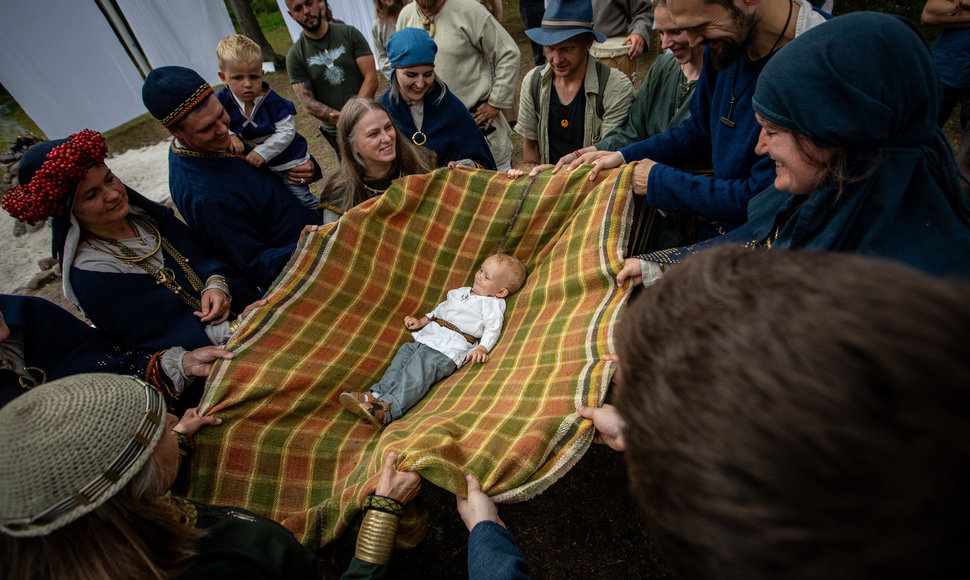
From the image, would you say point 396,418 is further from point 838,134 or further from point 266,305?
point 838,134

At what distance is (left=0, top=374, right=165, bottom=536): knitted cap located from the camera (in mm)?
898

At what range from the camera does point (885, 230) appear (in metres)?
1.36

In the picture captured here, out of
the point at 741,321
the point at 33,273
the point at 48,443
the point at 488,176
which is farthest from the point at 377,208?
the point at 33,273

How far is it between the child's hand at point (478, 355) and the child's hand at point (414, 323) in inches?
16.0

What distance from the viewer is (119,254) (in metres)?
2.31

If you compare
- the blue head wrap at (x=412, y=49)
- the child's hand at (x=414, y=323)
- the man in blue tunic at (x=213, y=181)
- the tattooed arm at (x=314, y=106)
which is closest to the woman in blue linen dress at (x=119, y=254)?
the man in blue tunic at (x=213, y=181)

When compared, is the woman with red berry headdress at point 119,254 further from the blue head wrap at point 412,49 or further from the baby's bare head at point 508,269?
the blue head wrap at point 412,49

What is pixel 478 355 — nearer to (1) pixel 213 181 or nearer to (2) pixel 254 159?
(1) pixel 213 181

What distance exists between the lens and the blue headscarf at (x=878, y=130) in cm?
124

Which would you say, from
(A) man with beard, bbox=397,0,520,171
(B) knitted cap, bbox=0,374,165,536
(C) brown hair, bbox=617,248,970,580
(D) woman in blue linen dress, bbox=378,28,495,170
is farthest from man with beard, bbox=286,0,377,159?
(C) brown hair, bbox=617,248,970,580

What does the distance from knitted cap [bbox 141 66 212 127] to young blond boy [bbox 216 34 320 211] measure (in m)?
0.64

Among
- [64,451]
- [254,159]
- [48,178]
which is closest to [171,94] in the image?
[254,159]

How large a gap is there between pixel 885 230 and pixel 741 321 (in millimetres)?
1201

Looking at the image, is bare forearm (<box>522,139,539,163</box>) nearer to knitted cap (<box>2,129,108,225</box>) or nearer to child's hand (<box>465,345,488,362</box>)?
child's hand (<box>465,345,488,362</box>)
